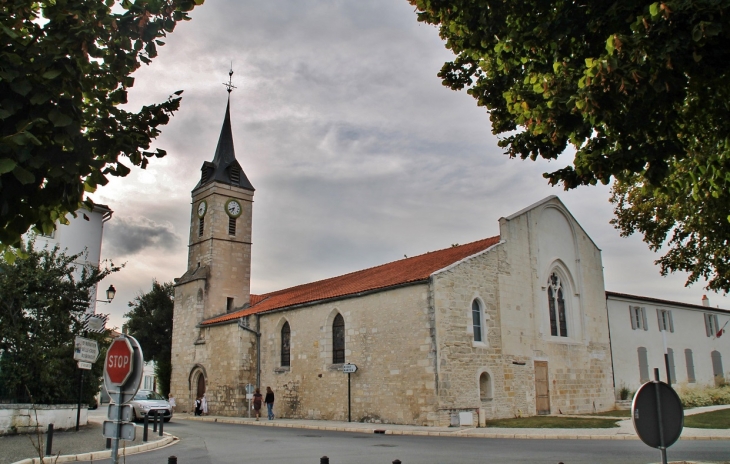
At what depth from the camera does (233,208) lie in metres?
35.3

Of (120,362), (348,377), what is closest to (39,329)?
(348,377)

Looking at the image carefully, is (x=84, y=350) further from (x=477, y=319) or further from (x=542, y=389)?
(x=542, y=389)

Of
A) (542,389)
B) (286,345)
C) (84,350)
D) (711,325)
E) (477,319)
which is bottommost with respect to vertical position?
(542,389)

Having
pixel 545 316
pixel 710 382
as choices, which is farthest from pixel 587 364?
pixel 710 382

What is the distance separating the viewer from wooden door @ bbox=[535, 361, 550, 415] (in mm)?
23297

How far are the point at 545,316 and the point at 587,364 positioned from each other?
3480mm

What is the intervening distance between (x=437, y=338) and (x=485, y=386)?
3.29 metres

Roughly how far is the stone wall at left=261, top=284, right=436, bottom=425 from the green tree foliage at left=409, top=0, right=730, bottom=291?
11.7 meters

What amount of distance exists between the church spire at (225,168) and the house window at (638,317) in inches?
917

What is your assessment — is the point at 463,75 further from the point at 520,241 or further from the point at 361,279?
the point at 361,279

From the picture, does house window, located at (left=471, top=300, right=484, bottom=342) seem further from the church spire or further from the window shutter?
the church spire

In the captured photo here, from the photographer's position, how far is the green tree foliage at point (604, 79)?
6582 millimetres

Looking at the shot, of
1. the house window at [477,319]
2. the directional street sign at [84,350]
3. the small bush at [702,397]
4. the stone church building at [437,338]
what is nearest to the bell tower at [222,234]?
the stone church building at [437,338]

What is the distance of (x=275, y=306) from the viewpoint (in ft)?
93.2
